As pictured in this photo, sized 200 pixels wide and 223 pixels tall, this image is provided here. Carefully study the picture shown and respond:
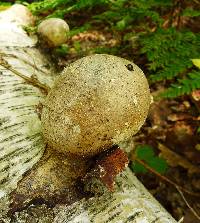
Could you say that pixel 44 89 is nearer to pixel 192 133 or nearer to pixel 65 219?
pixel 65 219

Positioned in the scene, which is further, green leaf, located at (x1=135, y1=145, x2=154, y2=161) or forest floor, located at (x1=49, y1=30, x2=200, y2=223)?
green leaf, located at (x1=135, y1=145, x2=154, y2=161)

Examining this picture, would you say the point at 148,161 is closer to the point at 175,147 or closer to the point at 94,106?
the point at 175,147

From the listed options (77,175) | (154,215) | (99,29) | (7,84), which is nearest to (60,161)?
(77,175)

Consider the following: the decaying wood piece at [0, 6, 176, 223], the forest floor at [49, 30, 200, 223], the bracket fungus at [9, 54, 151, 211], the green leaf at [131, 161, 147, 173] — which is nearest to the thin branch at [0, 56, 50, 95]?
the decaying wood piece at [0, 6, 176, 223]

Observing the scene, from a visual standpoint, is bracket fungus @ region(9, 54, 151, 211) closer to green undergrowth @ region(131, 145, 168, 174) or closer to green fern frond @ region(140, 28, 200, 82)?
green fern frond @ region(140, 28, 200, 82)

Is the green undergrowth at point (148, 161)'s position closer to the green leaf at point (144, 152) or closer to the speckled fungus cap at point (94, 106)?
the green leaf at point (144, 152)
